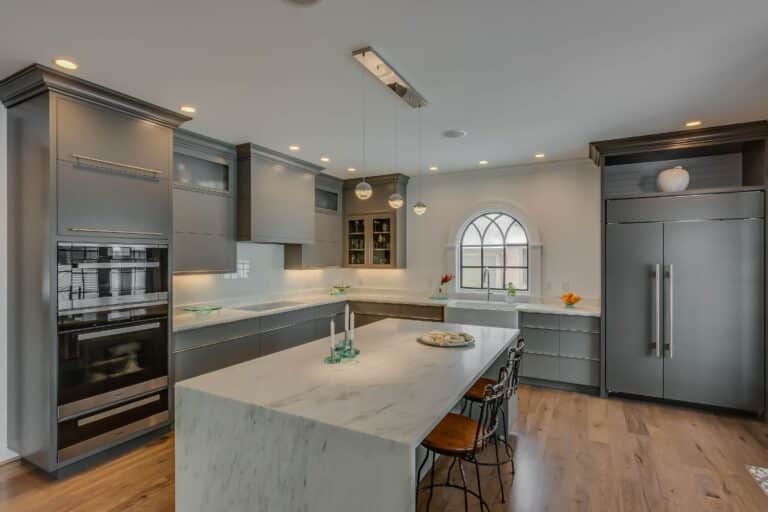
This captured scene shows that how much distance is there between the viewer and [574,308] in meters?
4.39

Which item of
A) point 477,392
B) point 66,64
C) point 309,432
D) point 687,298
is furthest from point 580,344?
point 66,64

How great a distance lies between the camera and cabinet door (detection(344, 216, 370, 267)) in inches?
232

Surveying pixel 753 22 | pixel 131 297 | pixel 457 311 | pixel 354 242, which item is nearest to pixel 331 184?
pixel 354 242

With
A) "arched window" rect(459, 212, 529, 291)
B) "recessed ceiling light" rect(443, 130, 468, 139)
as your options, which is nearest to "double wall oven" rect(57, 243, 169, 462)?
"recessed ceiling light" rect(443, 130, 468, 139)

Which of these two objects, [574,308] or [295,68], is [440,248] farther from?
[295,68]

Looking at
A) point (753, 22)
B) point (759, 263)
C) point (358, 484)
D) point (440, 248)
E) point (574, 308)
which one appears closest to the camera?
point (358, 484)

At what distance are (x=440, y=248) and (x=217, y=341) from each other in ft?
10.4

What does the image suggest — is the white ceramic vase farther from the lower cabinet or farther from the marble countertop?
the lower cabinet

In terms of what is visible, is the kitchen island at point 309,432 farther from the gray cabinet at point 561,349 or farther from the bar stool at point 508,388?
the gray cabinet at point 561,349

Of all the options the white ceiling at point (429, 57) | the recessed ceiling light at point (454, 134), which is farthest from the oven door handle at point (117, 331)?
the recessed ceiling light at point (454, 134)

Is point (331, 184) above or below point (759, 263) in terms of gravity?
above

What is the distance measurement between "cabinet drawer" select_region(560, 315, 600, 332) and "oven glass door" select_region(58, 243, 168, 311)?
12.7 feet

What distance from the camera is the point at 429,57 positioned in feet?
7.52

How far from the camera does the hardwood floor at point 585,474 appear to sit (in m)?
2.34
